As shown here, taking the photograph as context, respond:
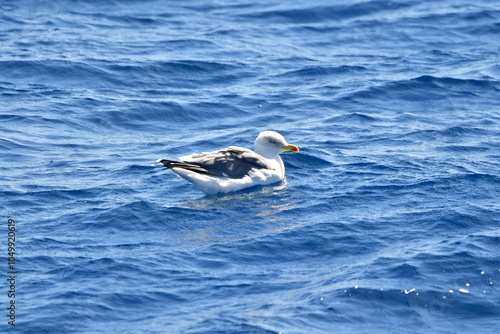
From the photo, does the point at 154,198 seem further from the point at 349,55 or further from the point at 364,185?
the point at 349,55

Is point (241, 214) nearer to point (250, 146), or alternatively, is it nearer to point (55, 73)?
point (250, 146)

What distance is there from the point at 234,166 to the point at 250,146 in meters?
2.54

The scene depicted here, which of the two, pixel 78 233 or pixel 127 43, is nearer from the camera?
pixel 78 233

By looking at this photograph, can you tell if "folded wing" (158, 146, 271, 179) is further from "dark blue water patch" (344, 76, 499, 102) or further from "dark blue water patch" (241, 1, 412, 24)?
"dark blue water patch" (241, 1, 412, 24)

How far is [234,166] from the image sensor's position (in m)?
14.2

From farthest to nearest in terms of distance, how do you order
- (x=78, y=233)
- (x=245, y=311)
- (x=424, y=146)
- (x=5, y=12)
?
1. (x=5, y=12)
2. (x=424, y=146)
3. (x=78, y=233)
4. (x=245, y=311)

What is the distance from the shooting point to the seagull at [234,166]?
13.7 m

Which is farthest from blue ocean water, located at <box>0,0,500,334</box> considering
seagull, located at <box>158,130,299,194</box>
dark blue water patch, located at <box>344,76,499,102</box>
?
seagull, located at <box>158,130,299,194</box>

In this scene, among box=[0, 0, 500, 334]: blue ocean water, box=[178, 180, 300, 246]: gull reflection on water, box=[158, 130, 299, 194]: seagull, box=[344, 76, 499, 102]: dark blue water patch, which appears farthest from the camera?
box=[344, 76, 499, 102]: dark blue water patch

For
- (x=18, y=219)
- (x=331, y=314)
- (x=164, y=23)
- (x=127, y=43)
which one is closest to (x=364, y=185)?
(x=331, y=314)

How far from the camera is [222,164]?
14.1m

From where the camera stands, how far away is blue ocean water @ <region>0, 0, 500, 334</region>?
10109mm

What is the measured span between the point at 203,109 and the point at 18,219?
6.94 metres

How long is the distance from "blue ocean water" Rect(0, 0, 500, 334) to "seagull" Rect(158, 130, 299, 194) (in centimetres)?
27
